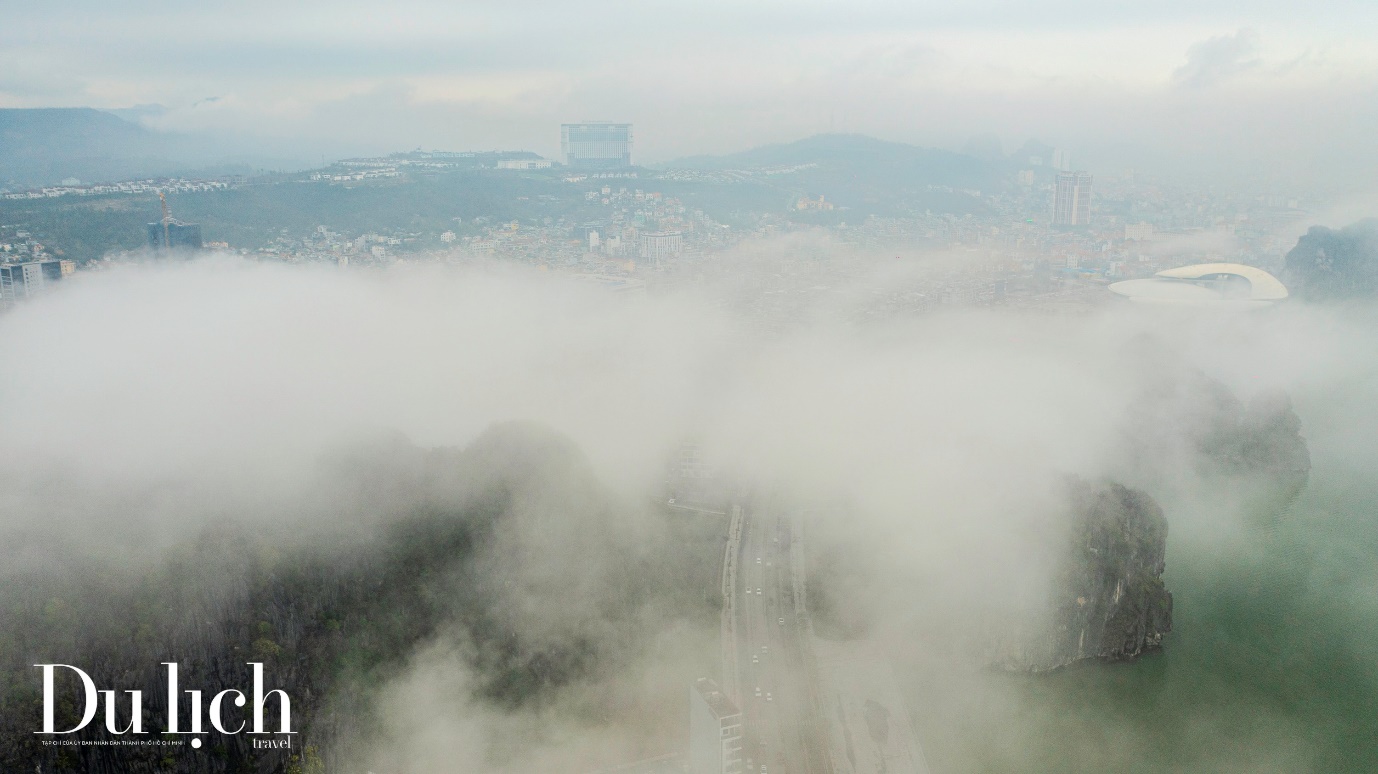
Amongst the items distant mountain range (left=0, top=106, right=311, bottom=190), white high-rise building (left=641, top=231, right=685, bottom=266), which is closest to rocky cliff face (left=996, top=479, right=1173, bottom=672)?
white high-rise building (left=641, top=231, right=685, bottom=266)

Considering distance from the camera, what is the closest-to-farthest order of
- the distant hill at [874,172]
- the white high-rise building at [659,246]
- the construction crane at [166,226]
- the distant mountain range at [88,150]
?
1. the construction crane at [166,226]
2. the distant mountain range at [88,150]
3. the white high-rise building at [659,246]
4. the distant hill at [874,172]

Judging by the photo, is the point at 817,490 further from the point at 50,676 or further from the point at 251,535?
the point at 50,676

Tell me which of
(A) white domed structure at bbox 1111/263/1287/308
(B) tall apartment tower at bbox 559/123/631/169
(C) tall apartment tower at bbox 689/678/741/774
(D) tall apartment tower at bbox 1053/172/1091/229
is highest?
(B) tall apartment tower at bbox 559/123/631/169

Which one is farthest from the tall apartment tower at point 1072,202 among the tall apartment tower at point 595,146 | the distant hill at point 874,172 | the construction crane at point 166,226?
the construction crane at point 166,226

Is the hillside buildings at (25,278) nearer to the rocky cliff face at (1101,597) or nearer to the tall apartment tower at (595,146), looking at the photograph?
the rocky cliff face at (1101,597)

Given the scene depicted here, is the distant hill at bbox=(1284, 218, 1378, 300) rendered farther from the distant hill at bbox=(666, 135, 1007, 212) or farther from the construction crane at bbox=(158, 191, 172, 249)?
the construction crane at bbox=(158, 191, 172, 249)

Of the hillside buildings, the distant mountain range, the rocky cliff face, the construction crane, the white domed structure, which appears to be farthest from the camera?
the white domed structure
